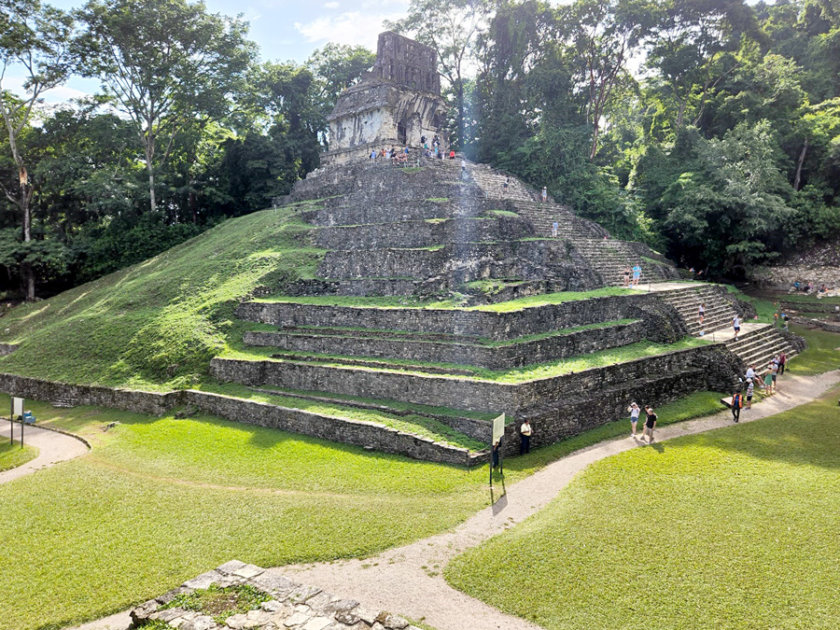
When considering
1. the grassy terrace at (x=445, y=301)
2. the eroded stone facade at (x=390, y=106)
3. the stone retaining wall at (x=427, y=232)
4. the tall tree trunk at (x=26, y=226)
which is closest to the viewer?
the grassy terrace at (x=445, y=301)

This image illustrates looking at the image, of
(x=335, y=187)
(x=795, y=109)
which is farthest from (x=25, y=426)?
(x=795, y=109)

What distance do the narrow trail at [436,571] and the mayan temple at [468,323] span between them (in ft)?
4.64

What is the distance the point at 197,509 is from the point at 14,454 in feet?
19.3

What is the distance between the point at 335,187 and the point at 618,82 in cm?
1911

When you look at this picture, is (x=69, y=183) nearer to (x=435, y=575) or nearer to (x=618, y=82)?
(x=435, y=575)

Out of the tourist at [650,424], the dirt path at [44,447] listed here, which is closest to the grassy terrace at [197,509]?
the dirt path at [44,447]

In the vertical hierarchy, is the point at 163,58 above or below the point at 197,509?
above

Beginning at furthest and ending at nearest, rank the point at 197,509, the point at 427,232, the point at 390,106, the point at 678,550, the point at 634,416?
1. the point at 390,106
2. the point at 427,232
3. the point at 634,416
4. the point at 197,509
5. the point at 678,550

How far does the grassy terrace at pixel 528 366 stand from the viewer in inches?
466

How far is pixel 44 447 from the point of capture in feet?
40.2

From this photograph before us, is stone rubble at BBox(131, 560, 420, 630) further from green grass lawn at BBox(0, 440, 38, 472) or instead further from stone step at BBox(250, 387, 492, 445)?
green grass lawn at BBox(0, 440, 38, 472)

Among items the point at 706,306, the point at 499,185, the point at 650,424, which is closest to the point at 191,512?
the point at 650,424

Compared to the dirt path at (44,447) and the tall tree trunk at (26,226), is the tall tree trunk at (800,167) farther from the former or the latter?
the tall tree trunk at (26,226)

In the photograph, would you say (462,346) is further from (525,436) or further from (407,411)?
(525,436)
